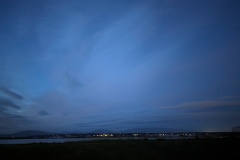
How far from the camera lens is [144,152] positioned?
39844 millimetres

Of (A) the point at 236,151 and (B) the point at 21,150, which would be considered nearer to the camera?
(B) the point at 21,150

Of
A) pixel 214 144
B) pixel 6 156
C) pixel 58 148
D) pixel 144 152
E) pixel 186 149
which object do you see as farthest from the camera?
pixel 214 144

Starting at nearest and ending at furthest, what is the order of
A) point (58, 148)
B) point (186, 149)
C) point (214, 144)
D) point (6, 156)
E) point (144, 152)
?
point (6, 156), point (58, 148), point (144, 152), point (186, 149), point (214, 144)

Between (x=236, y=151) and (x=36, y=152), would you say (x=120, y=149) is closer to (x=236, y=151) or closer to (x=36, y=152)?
(x=36, y=152)

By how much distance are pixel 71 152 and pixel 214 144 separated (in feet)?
92.9

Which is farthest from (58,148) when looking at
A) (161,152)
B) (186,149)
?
(186,149)

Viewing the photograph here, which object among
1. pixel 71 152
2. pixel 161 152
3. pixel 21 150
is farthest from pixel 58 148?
pixel 161 152

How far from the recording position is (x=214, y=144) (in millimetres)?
49031

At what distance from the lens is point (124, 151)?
128ft

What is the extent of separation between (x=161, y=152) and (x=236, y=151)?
49.2ft

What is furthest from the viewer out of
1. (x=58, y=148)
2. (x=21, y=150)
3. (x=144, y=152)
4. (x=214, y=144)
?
(x=214, y=144)

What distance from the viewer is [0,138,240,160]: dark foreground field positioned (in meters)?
34.4

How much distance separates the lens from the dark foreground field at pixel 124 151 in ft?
113

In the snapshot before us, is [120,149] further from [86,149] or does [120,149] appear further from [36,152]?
[36,152]
